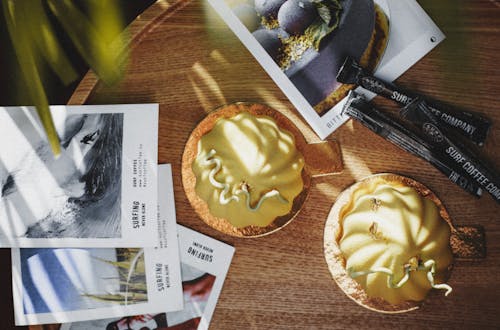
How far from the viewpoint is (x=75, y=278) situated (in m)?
0.69

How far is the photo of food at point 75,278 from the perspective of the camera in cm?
69

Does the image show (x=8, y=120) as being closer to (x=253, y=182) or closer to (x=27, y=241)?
(x=27, y=241)

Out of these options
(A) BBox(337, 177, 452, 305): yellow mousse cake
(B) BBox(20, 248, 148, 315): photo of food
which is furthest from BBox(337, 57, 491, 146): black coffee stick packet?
(B) BBox(20, 248, 148, 315): photo of food

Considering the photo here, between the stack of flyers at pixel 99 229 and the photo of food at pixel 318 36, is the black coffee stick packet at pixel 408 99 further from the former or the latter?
the stack of flyers at pixel 99 229

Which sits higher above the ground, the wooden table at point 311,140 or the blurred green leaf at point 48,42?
the blurred green leaf at point 48,42

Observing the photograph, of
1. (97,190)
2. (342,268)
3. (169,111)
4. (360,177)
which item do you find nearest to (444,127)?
(360,177)

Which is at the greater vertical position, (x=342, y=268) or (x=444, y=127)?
(x=444, y=127)

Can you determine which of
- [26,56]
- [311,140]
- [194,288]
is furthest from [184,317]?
[26,56]

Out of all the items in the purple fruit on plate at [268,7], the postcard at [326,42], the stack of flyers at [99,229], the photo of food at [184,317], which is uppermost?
the purple fruit on plate at [268,7]

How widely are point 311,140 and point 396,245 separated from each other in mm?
181

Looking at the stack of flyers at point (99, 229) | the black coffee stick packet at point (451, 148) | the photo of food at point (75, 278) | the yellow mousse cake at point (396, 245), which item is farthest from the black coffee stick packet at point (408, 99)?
the photo of food at point (75, 278)

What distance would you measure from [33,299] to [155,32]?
1.30 feet

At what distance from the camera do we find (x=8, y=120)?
68 centimetres

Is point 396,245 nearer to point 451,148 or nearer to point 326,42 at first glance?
point 451,148
